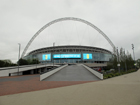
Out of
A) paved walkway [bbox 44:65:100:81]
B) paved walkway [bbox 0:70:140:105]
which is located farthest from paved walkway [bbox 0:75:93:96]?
paved walkway [bbox 44:65:100:81]

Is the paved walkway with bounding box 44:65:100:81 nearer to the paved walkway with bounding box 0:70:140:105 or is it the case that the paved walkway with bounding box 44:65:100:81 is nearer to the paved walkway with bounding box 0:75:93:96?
the paved walkway with bounding box 0:75:93:96

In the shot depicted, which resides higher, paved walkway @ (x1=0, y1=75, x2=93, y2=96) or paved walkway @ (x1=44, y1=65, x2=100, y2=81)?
paved walkway @ (x1=0, y1=75, x2=93, y2=96)

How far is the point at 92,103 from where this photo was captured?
5707 millimetres

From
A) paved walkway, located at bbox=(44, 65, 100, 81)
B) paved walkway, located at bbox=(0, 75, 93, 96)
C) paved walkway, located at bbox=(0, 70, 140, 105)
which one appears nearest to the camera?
paved walkway, located at bbox=(0, 70, 140, 105)

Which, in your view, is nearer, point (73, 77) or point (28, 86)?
point (28, 86)

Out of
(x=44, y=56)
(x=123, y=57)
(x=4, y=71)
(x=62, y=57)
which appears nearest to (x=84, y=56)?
(x=62, y=57)

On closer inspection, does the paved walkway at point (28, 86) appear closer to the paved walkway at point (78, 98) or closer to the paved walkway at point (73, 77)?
the paved walkway at point (78, 98)

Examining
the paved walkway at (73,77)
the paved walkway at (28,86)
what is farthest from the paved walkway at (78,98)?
the paved walkway at (73,77)

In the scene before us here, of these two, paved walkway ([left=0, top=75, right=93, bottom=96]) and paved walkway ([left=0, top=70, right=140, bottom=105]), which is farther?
paved walkway ([left=0, top=75, right=93, bottom=96])

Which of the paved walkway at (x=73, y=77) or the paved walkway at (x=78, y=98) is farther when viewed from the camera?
the paved walkway at (x=73, y=77)

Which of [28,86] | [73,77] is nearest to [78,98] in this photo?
[28,86]

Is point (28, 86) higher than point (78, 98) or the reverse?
the reverse

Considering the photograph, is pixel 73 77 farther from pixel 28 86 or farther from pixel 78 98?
pixel 78 98

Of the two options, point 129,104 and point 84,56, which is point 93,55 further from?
point 129,104
